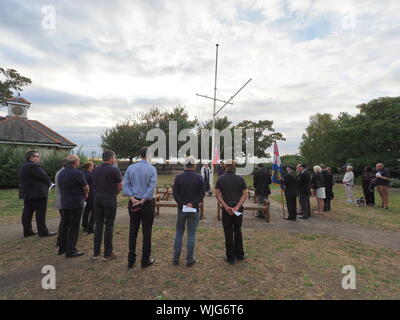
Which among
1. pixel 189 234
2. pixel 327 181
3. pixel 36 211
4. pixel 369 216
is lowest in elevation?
pixel 369 216

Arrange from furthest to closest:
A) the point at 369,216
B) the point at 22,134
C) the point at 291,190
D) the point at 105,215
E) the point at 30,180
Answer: the point at 22,134, the point at 369,216, the point at 291,190, the point at 30,180, the point at 105,215

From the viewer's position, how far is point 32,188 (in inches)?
202

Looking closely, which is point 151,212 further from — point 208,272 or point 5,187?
point 5,187

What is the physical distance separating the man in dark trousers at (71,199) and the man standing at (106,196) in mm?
417

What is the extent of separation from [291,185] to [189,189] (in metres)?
4.60

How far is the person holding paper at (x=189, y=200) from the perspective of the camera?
375cm

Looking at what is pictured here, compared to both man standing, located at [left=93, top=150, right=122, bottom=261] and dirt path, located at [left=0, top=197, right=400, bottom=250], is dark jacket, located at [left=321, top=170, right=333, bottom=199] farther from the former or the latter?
man standing, located at [left=93, top=150, right=122, bottom=261]

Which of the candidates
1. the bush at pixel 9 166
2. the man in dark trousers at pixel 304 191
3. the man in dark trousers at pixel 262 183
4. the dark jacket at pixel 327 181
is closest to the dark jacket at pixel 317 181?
the man in dark trousers at pixel 304 191

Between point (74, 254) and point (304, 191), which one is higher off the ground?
point (304, 191)

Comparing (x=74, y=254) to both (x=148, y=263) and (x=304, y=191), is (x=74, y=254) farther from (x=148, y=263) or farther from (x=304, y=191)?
(x=304, y=191)

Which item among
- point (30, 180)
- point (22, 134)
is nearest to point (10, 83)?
point (22, 134)

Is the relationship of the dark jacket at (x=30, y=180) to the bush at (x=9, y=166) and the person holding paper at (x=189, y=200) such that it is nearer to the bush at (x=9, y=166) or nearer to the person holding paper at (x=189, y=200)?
the person holding paper at (x=189, y=200)
